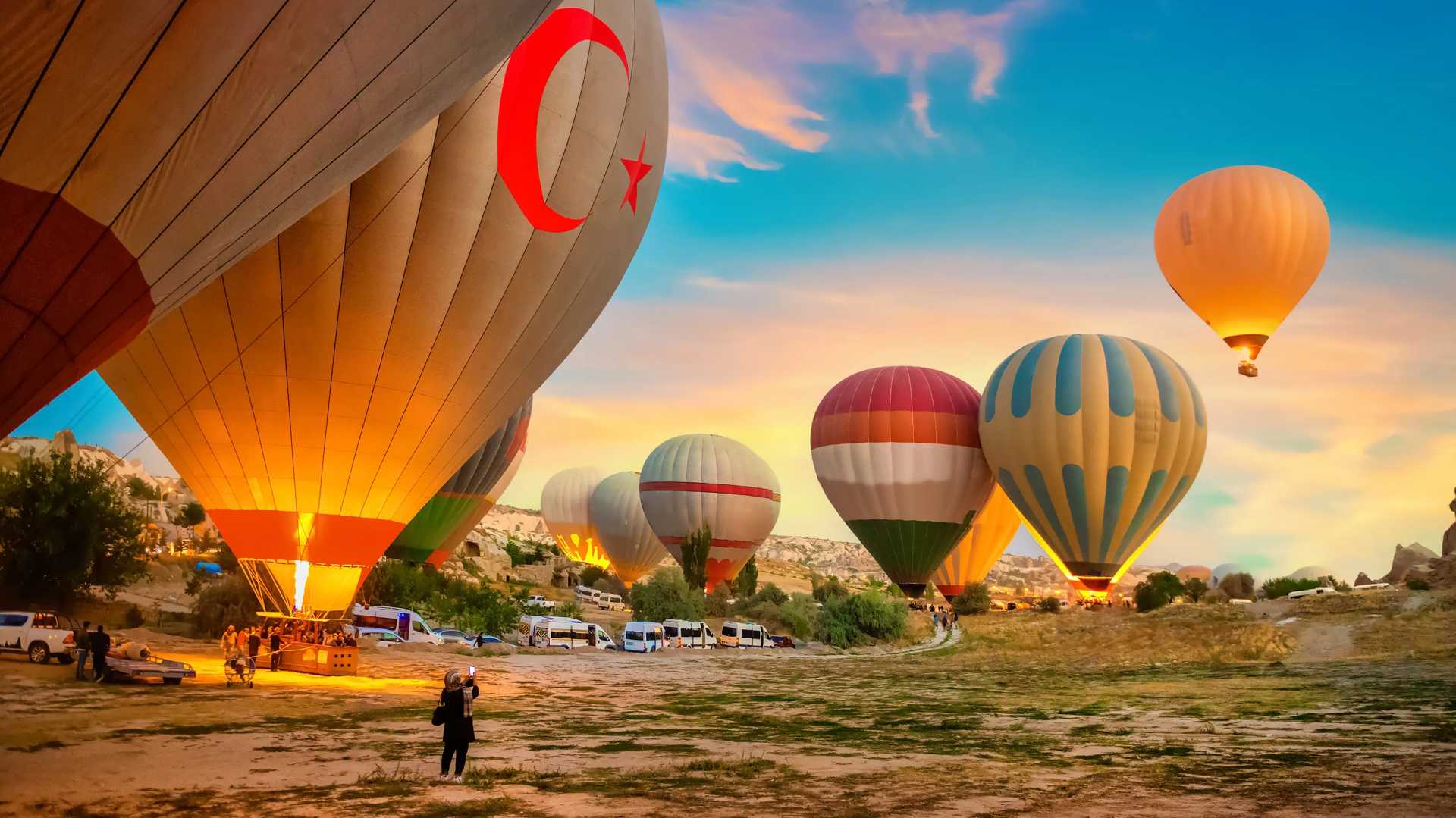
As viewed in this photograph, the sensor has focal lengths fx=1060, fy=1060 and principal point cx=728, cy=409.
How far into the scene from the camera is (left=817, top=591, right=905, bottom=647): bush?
41469 mm

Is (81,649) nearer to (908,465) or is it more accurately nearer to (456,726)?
(456,726)

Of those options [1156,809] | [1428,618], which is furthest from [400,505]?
[1428,618]

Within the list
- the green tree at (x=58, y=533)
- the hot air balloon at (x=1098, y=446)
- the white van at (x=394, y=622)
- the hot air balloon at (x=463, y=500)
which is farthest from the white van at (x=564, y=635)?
the hot air balloon at (x=1098, y=446)

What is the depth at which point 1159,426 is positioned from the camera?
3703 cm

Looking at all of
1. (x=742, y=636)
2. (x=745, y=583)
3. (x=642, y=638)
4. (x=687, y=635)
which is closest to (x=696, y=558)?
(x=745, y=583)

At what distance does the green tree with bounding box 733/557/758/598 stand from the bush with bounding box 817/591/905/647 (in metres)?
11.0

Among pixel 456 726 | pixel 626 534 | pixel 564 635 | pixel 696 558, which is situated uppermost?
pixel 626 534

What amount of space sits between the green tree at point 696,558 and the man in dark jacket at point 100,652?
3306 centimetres

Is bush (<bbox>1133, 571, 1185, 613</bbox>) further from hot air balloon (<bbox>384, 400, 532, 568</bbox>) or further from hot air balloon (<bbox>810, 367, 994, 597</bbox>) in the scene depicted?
hot air balloon (<bbox>384, 400, 532, 568</bbox>)

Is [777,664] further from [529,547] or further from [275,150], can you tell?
[529,547]

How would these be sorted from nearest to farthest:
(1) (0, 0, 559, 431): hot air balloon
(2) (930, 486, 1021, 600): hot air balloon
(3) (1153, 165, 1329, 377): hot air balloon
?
1. (1) (0, 0, 559, 431): hot air balloon
2. (3) (1153, 165, 1329, 377): hot air balloon
3. (2) (930, 486, 1021, 600): hot air balloon

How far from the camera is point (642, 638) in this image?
34625 millimetres

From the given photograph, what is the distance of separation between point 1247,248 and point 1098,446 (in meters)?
8.48

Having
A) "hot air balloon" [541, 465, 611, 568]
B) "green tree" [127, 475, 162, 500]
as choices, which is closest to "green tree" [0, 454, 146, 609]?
"green tree" [127, 475, 162, 500]
